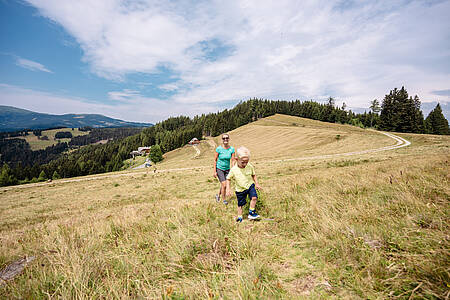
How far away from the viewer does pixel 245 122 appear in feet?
389

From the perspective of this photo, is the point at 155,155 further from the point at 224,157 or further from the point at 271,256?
the point at 271,256

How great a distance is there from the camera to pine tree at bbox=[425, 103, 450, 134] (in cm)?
6178

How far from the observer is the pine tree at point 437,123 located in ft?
203

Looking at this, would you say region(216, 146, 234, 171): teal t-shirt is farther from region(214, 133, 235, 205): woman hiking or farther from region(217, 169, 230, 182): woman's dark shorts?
region(217, 169, 230, 182): woman's dark shorts

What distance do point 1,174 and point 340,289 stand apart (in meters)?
129

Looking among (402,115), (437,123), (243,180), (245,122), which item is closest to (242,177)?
(243,180)

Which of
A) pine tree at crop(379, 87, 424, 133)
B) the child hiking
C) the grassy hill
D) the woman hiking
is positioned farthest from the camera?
pine tree at crop(379, 87, 424, 133)

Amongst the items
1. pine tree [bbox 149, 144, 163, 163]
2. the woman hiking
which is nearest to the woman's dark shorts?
the woman hiking

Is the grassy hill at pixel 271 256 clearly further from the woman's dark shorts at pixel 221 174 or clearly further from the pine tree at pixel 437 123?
the pine tree at pixel 437 123

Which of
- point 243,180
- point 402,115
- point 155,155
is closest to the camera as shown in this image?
point 243,180

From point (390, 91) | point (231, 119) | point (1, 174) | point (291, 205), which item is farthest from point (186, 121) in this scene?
point (291, 205)

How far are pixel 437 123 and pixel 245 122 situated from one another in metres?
82.2

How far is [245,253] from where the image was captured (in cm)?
301

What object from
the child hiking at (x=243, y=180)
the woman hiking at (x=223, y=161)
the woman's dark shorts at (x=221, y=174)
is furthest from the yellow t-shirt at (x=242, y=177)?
the woman's dark shorts at (x=221, y=174)
